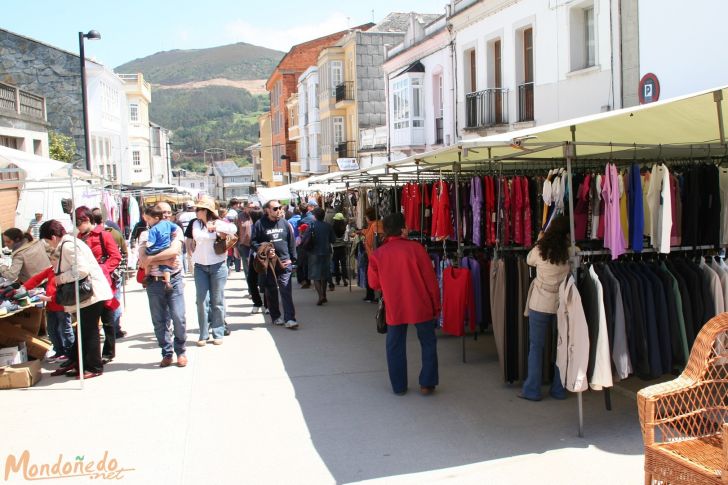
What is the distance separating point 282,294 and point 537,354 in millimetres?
4712

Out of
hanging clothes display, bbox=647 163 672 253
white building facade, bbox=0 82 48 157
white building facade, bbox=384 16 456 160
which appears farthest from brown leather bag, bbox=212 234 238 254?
white building facade, bbox=384 16 456 160

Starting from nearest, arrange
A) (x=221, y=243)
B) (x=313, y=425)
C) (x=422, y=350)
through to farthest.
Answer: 1. (x=313, y=425)
2. (x=422, y=350)
3. (x=221, y=243)

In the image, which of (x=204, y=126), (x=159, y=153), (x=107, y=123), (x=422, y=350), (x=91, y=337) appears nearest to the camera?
(x=422, y=350)

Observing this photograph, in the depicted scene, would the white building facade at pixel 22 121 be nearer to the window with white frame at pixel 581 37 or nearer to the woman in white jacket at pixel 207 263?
the woman in white jacket at pixel 207 263

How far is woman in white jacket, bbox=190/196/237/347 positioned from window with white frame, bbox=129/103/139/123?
43946 millimetres

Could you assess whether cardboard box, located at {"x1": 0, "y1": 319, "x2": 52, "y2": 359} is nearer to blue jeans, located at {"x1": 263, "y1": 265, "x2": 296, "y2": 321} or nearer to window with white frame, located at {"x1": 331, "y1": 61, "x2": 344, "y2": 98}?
blue jeans, located at {"x1": 263, "y1": 265, "x2": 296, "y2": 321}

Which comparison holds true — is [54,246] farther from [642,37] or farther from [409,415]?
[642,37]

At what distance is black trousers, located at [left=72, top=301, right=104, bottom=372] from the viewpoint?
23.7 feet

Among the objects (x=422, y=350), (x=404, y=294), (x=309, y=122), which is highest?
(x=309, y=122)

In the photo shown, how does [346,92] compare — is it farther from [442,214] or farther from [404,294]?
[404,294]

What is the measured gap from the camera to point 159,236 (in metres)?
7.76

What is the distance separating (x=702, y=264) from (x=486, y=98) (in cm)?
1454

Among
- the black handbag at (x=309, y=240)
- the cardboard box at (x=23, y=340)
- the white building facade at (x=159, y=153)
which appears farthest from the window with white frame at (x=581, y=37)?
the white building facade at (x=159, y=153)

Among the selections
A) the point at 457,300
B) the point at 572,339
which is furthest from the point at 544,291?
the point at 457,300
